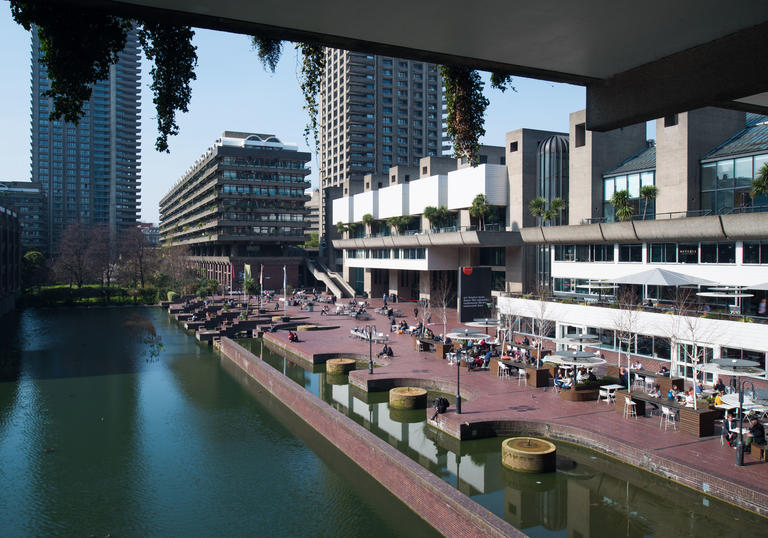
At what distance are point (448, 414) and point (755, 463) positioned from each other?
930 centimetres

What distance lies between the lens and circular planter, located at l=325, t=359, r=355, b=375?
30938mm

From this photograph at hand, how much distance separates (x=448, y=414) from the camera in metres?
20.9

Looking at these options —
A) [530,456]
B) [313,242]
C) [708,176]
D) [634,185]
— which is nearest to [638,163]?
[634,185]

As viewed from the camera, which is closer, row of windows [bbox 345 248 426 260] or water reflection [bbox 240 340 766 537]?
water reflection [bbox 240 340 766 537]

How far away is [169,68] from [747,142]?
110 feet

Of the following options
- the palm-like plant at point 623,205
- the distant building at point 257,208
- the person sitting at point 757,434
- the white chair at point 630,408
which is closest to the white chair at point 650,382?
the white chair at point 630,408

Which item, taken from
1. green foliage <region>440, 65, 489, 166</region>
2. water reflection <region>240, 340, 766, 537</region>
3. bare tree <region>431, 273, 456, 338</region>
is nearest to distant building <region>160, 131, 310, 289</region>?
bare tree <region>431, 273, 456, 338</region>

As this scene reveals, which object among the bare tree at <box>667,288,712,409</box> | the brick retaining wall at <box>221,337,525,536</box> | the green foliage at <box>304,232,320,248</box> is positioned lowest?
the brick retaining wall at <box>221,337,525,536</box>

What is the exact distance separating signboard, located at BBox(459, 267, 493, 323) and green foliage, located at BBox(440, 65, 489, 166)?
28.4m

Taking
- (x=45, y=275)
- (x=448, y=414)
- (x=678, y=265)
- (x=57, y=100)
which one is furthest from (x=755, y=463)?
(x=45, y=275)

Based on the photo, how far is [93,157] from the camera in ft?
504

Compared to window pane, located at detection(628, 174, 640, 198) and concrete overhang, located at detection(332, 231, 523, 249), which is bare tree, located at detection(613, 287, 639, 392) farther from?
concrete overhang, located at detection(332, 231, 523, 249)

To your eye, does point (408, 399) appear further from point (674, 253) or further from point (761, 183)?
point (761, 183)

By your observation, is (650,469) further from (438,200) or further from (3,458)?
(438,200)
